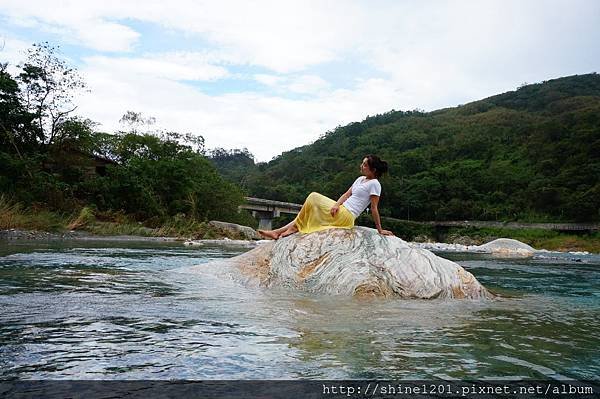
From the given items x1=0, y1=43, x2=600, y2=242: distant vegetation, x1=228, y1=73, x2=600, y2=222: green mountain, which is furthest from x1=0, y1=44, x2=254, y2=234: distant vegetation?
x1=228, y1=73, x2=600, y2=222: green mountain

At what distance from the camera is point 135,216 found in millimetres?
36125

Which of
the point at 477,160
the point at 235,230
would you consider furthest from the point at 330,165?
the point at 235,230

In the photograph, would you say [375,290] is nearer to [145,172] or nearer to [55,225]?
[55,225]

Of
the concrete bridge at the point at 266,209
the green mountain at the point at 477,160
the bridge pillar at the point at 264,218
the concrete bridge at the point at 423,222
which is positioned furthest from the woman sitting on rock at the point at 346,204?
the bridge pillar at the point at 264,218

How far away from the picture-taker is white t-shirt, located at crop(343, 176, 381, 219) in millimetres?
7586

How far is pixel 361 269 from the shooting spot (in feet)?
21.5

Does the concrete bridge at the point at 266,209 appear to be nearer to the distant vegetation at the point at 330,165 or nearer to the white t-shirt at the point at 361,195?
the distant vegetation at the point at 330,165

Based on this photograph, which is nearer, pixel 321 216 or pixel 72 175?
pixel 321 216

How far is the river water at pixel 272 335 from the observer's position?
284cm

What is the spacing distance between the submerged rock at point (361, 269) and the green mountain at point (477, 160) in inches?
2044

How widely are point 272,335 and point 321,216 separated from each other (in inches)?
159

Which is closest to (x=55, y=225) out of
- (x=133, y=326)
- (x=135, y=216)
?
(x=135, y=216)

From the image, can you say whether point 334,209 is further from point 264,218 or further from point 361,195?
point 264,218

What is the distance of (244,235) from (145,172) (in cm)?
976
